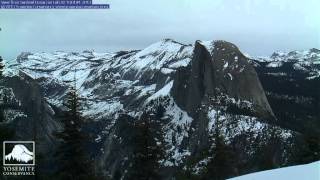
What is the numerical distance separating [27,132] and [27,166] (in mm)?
8733

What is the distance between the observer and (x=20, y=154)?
1648 centimetres

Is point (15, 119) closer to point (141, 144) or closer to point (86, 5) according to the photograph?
point (141, 144)

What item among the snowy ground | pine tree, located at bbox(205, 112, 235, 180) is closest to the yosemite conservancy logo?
the snowy ground

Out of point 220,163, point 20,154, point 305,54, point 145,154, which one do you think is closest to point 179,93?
point 305,54

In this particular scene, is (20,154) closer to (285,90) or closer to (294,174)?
(294,174)

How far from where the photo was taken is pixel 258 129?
286 feet

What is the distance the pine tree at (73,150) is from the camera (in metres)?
23.6

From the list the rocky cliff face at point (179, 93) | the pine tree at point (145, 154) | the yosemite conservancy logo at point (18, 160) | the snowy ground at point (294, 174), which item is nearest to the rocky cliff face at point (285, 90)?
the rocky cliff face at point (179, 93)

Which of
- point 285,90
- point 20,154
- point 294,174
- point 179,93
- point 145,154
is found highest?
point 294,174

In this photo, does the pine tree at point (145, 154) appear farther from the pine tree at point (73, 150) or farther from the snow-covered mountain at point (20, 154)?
the snow-covered mountain at point (20, 154)

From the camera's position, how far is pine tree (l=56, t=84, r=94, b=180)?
930 inches

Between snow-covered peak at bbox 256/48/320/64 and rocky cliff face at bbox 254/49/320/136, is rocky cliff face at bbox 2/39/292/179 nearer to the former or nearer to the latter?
rocky cliff face at bbox 254/49/320/136

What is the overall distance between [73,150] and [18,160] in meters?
7.30

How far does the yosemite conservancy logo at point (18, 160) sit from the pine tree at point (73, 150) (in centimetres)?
615
